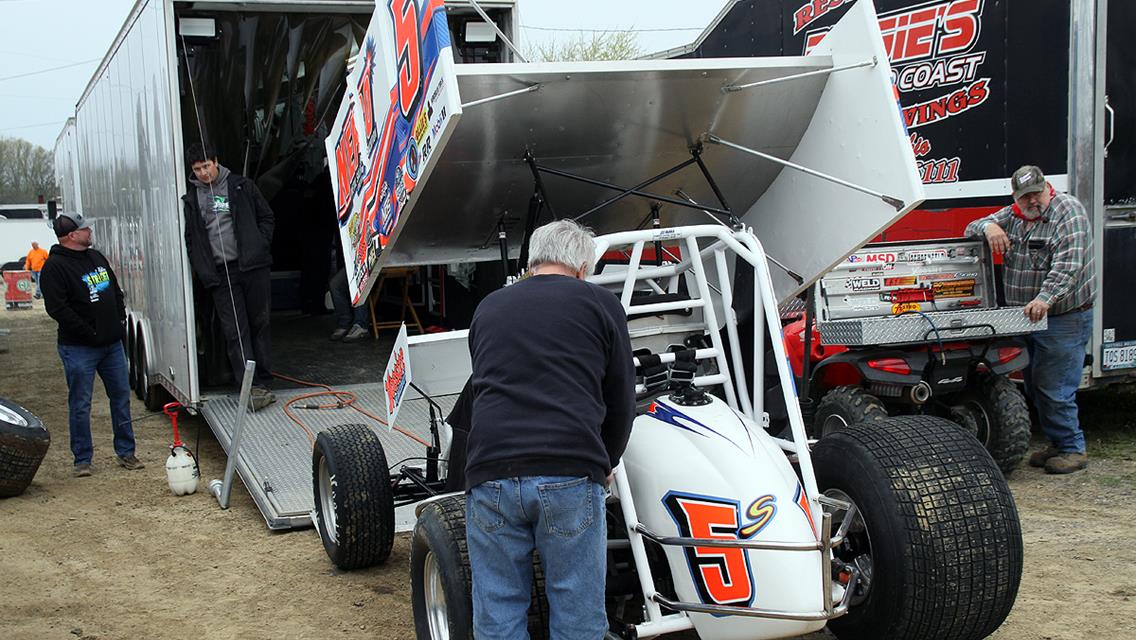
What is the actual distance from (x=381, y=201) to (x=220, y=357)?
4285mm

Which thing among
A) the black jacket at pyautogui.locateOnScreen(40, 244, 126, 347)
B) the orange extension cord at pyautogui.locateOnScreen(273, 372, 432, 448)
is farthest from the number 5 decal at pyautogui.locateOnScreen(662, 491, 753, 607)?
the black jacket at pyautogui.locateOnScreen(40, 244, 126, 347)

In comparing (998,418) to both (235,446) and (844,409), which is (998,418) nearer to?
(844,409)

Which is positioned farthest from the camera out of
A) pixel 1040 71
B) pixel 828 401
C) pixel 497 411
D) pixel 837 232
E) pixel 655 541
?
pixel 1040 71

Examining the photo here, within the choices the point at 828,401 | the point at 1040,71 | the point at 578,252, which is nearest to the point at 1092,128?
the point at 1040,71

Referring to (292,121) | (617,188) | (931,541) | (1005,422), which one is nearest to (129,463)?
(292,121)

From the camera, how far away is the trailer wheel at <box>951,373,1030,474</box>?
6070 millimetres

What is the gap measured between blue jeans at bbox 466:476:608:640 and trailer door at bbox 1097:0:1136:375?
5.10 m

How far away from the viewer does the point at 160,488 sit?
6906 millimetres

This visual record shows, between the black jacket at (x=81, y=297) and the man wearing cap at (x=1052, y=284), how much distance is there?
5700 millimetres

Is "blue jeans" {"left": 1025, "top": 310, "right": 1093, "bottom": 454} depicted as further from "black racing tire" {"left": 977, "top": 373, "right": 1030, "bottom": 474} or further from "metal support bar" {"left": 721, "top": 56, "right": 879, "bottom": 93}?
"metal support bar" {"left": 721, "top": 56, "right": 879, "bottom": 93}

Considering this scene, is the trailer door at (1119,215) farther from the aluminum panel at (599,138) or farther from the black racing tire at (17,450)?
the black racing tire at (17,450)

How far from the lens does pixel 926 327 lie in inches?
233

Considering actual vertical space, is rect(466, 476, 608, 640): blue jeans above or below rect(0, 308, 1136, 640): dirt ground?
above

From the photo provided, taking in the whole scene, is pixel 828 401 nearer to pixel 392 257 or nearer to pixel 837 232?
pixel 837 232
